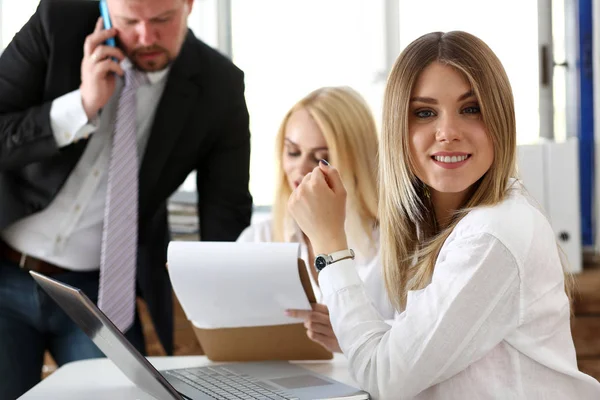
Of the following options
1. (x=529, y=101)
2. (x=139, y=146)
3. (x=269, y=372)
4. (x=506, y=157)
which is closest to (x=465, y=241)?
(x=506, y=157)

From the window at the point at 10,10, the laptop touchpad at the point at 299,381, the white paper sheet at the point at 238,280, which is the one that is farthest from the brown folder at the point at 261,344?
the window at the point at 10,10

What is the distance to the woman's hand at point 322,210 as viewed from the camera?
3.92ft

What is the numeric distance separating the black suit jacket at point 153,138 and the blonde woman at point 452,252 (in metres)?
0.70

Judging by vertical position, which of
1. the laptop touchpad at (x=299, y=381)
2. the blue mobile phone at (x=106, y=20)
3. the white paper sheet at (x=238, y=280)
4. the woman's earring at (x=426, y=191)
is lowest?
the laptop touchpad at (x=299, y=381)

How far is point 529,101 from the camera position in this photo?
8.62ft

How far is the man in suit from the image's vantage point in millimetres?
1692

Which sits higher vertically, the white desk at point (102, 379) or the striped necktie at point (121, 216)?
the striped necktie at point (121, 216)

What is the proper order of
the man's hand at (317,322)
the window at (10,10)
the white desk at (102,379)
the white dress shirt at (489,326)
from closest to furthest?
the white dress shirt at (489,326)
the white desk at (102,379)
the man's hand at (317,322)
the window at (10,10)

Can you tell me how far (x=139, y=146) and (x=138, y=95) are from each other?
0.38ft

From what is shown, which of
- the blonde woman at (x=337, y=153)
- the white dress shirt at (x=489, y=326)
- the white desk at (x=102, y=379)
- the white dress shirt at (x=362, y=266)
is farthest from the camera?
the blonde woman at (x=337, y=153)

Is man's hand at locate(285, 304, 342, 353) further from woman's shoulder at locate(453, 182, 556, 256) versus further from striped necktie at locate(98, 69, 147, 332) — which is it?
striped necktie at locate(98, 69, 147, 332)

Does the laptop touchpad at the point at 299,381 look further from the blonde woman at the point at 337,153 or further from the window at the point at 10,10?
the window at the point at 10,10

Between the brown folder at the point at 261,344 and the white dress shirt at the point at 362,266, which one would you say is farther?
the white dress shirt at the point at 362,266

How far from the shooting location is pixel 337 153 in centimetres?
183
